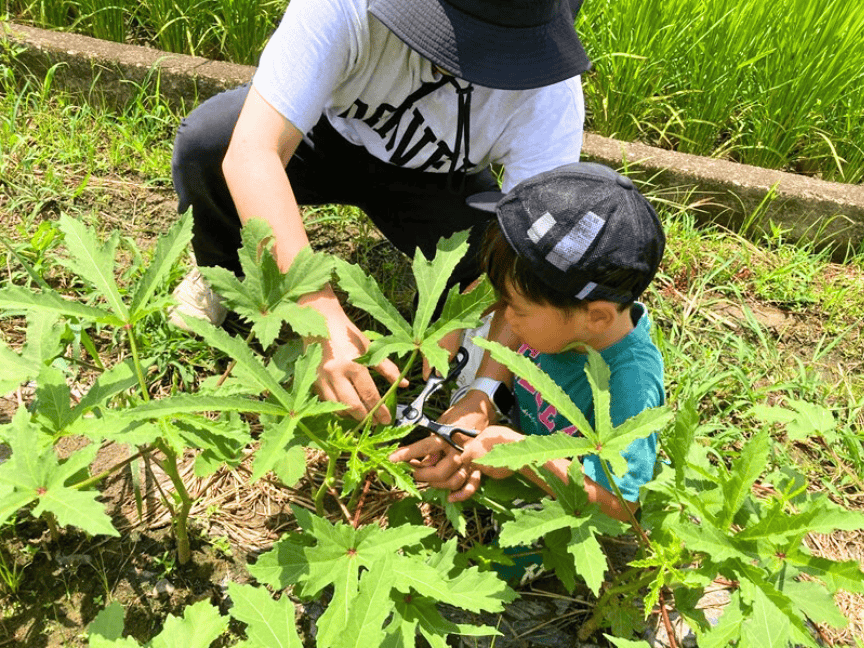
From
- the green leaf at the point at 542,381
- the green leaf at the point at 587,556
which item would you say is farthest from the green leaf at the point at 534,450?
the green leaf at the point at 587,556

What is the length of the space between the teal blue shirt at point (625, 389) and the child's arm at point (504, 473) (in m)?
0.04

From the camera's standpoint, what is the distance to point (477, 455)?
58.4 inches

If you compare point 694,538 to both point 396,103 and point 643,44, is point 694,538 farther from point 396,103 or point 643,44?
point 643,44

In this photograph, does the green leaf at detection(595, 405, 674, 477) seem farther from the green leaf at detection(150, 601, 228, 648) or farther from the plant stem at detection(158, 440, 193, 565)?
the plant stem at detection(158, 440, 193, 565)

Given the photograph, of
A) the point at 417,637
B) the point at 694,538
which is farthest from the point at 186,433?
the point at 694,538

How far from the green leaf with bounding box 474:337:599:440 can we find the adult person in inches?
12.2

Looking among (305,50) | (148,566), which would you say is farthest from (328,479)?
(305,50)

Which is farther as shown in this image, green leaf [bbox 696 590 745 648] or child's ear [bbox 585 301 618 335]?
child's ear [bbox 585 301 618 335]

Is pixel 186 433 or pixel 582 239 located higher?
pixel 582 239

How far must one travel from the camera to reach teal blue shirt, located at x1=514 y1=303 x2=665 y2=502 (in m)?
1.47

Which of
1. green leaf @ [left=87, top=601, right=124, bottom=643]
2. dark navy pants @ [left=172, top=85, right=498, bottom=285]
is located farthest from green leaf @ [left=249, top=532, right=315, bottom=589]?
dark navy pants @ [left=172, top=85, right=498, bottom=285]

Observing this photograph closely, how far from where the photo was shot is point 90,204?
2.47 metres

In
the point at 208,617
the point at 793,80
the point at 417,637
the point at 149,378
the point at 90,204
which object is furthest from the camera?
the point at 793,80

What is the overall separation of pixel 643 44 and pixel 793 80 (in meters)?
0.52
